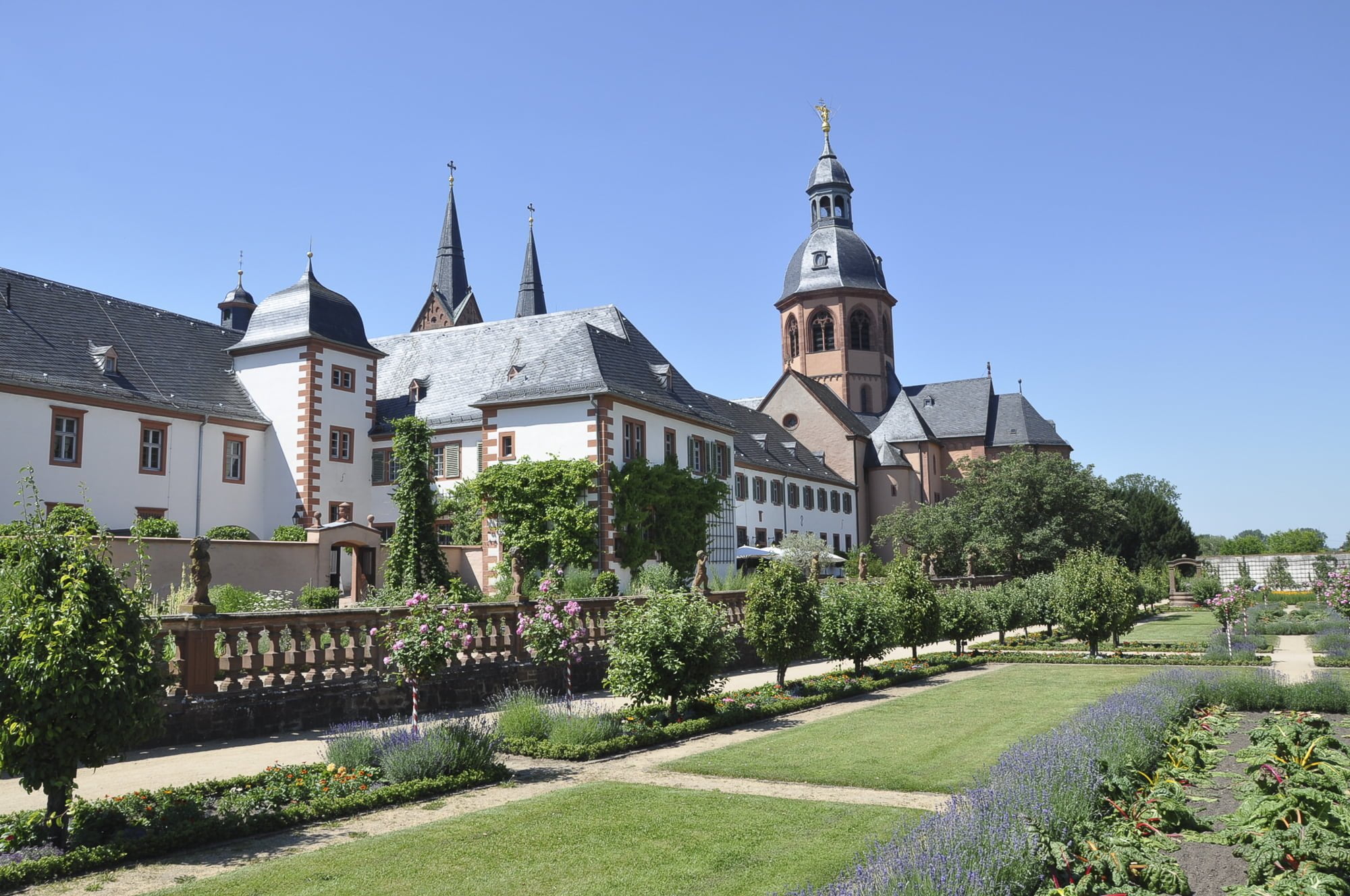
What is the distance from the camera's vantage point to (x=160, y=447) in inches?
1284

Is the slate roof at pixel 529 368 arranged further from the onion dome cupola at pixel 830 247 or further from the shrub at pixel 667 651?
the onion dome cupola at pixel 830 247

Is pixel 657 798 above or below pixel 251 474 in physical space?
below

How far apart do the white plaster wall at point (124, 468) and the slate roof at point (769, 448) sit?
2523 cm

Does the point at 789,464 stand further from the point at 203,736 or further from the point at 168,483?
the point at 203,736

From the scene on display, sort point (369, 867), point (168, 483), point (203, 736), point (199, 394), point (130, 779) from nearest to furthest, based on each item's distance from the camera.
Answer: point (369, 867) < point (130, 779) < point (203, 736) < point (168, 483) < point (199, 394)

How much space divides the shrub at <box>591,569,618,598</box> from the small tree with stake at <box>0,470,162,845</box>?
20765mm

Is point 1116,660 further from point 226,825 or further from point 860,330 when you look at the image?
point 860,330

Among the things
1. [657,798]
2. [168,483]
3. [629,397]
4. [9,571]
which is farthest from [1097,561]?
[168,483]

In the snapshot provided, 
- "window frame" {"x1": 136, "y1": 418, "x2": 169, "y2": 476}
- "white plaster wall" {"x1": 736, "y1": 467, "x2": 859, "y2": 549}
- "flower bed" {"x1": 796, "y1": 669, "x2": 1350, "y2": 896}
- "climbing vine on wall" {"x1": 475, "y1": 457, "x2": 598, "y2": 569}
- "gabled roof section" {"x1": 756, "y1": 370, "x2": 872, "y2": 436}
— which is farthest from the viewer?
"gabled roof section" {"x1": 756, "y1": 370, "x2": 872, "y2": 436}

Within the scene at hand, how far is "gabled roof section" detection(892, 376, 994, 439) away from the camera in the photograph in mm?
76688

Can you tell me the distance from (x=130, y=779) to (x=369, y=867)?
482 cm

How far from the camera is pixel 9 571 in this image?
762cm

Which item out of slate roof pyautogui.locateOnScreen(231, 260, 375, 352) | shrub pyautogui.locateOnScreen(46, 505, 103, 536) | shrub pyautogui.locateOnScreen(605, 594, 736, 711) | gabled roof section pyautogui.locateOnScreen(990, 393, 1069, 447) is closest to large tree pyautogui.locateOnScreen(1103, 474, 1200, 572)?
gabled roof section pyautogui.locateOnScreen(990, 393, 1069, 447)

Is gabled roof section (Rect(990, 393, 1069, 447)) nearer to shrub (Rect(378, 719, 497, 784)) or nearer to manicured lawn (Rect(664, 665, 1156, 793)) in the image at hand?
manicured lawn (Rect(664, 665, 1156, 793))
